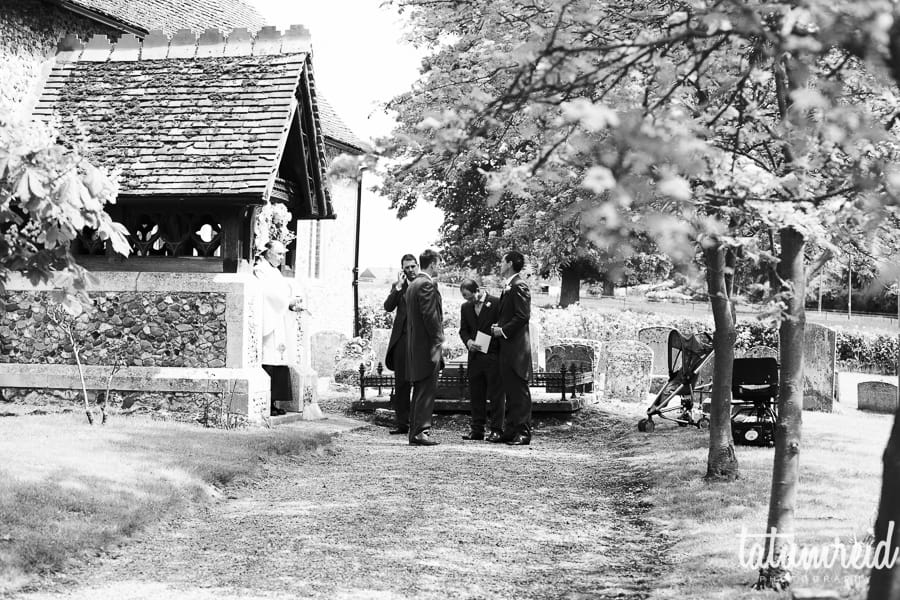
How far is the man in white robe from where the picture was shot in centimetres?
1368

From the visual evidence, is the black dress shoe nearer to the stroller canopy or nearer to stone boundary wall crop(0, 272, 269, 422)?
stone boundary wall crop(0, 272, 269, 422)

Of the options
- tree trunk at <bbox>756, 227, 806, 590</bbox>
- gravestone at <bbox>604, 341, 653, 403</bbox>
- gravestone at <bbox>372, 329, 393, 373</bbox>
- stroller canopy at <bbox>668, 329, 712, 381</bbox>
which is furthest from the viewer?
gravestone at <bbox>372, 329, 393, 373</bbox>

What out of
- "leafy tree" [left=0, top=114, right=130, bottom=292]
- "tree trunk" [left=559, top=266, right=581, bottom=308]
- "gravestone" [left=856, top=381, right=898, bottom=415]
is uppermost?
"tree trunk" [left=559, top=266, right=581, bottom=308]

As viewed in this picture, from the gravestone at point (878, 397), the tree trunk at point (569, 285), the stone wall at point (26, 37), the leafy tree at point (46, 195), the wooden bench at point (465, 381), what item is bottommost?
the gravestone at point (878, 397)

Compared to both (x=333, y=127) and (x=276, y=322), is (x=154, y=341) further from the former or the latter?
(x=333, y=127)

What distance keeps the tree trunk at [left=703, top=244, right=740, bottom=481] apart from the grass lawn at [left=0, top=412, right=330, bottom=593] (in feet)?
14.7

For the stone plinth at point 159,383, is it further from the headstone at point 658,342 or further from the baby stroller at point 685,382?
the headstone at point 658,342

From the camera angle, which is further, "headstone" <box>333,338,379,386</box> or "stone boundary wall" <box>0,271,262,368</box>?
"headstone" <box>333,338,379,386</box>

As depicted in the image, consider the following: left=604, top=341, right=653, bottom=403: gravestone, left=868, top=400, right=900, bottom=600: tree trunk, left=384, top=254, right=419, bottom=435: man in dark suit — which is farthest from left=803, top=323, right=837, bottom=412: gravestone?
left=868, top=400, right=900, bottom=600: tree trunk

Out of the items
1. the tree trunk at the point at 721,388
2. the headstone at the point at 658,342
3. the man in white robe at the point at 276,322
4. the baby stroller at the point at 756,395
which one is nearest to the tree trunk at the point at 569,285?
the headstone at the point at 658,342

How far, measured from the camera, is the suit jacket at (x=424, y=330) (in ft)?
41.3

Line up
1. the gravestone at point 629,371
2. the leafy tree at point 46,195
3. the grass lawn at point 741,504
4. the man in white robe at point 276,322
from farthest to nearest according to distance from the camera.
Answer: the gravestone at point 629,371
the man in white robe at point 276,322
the leafy tree at point 46,195
the grass lawn at point 741,504

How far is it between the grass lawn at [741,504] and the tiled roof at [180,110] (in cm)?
615

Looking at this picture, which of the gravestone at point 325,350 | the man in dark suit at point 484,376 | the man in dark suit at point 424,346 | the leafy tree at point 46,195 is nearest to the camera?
the leafy tree at point 46,195
